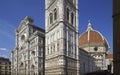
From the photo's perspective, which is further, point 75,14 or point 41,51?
point 41,51

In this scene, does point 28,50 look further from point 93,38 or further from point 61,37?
point 93,38

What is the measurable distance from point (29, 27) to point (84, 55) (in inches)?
695

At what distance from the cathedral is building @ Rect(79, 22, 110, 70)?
8.85m

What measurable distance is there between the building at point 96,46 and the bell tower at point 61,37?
32.3 meters

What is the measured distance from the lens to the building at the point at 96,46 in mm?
78750

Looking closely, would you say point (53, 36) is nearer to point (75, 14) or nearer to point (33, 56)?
point (75, 14)

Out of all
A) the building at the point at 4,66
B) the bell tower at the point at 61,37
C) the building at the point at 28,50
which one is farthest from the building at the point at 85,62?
the building at the point at 4,66

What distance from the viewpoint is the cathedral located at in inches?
1737

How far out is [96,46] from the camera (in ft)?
267

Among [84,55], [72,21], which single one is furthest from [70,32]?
[84,55]

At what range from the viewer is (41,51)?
5297cm

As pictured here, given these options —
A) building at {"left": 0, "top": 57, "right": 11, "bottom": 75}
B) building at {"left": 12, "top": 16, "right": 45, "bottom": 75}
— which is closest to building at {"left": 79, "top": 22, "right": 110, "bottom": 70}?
building at {"left": 12, "top": 16, "right": 45, "bottom": 75}
